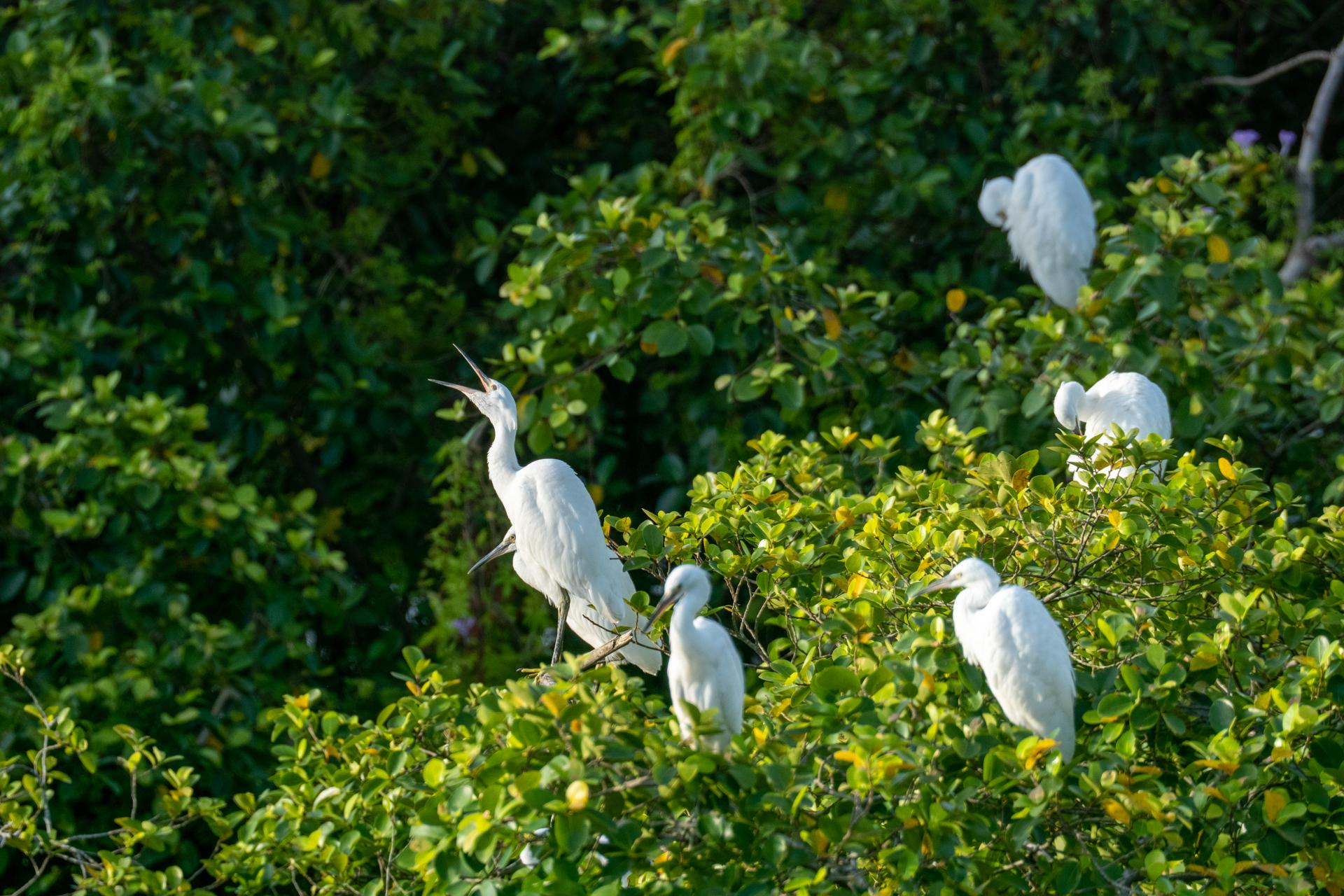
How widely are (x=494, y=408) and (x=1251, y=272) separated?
200 cm

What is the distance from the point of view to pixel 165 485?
13.4 ft

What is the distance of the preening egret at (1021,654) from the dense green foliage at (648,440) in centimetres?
5

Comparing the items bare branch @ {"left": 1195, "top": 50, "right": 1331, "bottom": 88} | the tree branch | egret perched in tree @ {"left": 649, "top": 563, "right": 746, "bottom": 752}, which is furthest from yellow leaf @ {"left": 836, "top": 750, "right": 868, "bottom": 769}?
bare branch @ {"left": 1195, "top": 50, "right": 1331, "bottom": 88}

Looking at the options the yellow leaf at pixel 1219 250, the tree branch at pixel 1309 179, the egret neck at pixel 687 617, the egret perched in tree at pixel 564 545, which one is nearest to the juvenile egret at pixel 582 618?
the egret perched in tree at pixel 564 545

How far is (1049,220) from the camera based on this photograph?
447cm

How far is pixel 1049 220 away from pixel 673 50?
122 centimetres

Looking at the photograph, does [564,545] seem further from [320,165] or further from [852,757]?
[320,165]

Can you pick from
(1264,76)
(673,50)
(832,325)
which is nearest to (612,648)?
(832,325)

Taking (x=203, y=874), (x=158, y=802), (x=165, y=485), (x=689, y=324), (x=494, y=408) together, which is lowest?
(x=203, y=874)

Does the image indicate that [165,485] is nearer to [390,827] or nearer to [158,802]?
[158,802]

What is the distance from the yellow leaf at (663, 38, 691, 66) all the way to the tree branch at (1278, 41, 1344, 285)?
2022 millimetres

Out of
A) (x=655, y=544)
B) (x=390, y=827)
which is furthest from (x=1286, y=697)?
(x=390, y=827)

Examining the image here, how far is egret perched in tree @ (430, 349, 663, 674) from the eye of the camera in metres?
2.86

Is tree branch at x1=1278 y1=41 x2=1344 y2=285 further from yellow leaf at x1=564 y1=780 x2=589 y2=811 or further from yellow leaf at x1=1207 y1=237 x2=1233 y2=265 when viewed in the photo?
yellow leaf at x1=564 y1=780 x2=589 y2=811
